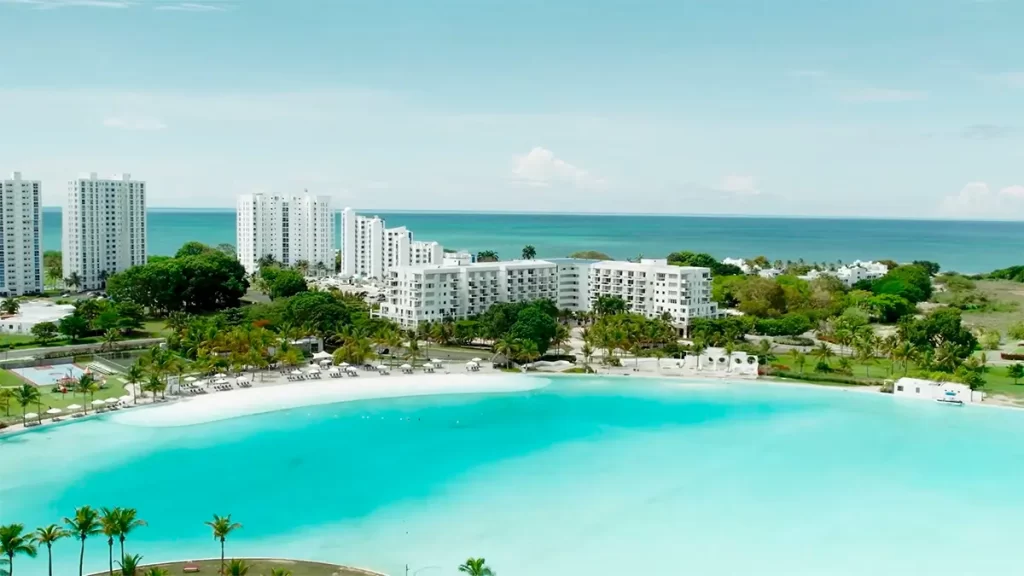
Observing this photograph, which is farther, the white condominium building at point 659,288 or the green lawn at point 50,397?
the white condominium building at point 659,288

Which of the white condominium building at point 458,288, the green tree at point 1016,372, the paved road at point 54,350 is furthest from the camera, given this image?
the white condominium building at point 458,288

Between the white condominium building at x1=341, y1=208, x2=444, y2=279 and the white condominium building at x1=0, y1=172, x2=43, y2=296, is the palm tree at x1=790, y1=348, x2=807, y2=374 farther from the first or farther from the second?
the white condominium building at x1=0, y1=172, x2=43, y2=296

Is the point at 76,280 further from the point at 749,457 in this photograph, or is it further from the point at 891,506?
the point at 891,506

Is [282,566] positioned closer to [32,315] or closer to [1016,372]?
[1016,372]

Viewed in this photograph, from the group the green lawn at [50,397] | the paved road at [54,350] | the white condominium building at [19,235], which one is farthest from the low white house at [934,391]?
the white condominium building at [19,235]

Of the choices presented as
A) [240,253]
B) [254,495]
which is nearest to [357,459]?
[254,495]

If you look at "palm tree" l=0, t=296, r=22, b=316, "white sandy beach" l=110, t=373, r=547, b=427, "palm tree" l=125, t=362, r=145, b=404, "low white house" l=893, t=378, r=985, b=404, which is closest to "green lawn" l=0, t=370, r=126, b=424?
"palm tree" l=125, t=362, r=145, b=404

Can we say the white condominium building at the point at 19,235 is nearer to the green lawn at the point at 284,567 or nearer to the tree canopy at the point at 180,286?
the tree canopy at the point at 180,286
